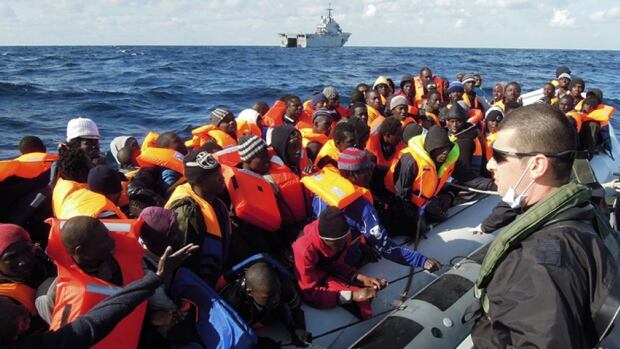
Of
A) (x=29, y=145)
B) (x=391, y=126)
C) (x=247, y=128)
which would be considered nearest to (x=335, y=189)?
(x=391, y=126)

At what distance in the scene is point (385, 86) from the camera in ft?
26.9

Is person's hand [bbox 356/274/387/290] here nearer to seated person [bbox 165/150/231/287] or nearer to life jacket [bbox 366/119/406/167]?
seated person [bbox 165/150/231/287]

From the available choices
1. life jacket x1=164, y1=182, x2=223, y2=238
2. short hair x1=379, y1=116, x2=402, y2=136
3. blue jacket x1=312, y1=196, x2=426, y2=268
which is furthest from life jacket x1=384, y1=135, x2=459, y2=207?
life jacket x1=164, y1=182, x2=223, y2=238

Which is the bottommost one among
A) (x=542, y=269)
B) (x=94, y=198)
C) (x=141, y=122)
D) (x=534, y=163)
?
(x=141, y=122)

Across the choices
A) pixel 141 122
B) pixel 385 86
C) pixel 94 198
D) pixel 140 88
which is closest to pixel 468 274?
pixel 94 198

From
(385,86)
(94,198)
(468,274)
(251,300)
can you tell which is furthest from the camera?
(385,86)

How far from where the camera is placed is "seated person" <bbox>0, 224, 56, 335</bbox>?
6.83ft

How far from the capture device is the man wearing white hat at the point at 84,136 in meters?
3.96

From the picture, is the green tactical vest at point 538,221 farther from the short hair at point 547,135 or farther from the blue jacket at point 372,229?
the blue jacket at point 372,229

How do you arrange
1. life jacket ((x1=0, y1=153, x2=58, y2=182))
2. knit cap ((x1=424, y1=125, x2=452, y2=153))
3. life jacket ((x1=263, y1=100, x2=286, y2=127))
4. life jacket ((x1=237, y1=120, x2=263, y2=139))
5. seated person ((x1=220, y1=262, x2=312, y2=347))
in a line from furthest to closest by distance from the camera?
life jacket ((x1=263, y1=100, x2=286, y2=127)), life jacket ((x1=237, y1=120, x2=263, y2=139)), knit cap ((x1=424, y1=125, x2=452, y2=153)), life jacket ((x1=0, y1=153, x2=58, y2=182)), seated person ((x1=220, y1=262, x2=312, y2=347))

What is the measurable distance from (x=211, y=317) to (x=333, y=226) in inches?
33.0

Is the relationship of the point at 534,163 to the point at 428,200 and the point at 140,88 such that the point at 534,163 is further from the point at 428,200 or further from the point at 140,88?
the point at 140,88

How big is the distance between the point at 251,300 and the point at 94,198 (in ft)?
3.79

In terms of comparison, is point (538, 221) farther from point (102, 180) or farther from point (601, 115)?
point (601, 115)
